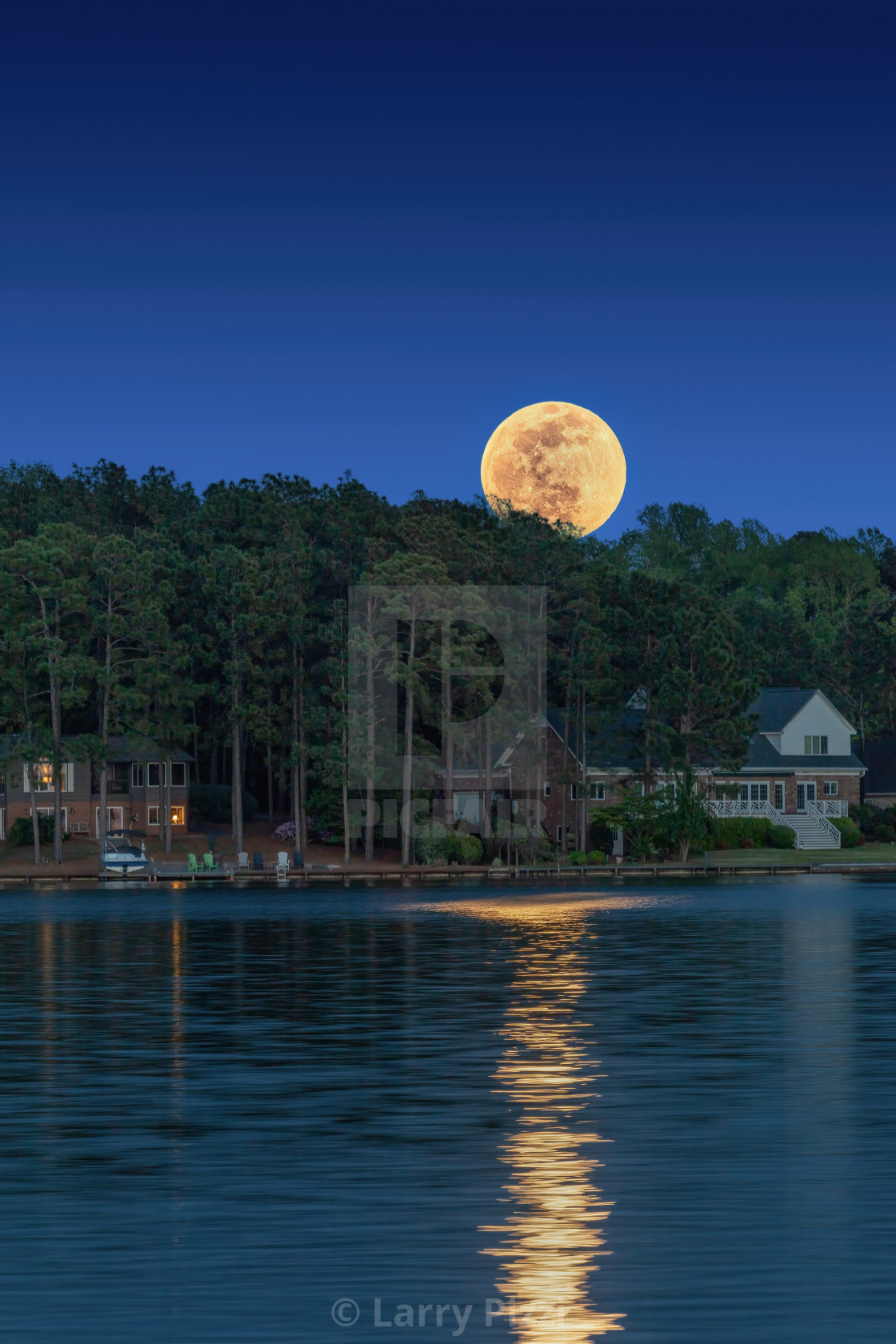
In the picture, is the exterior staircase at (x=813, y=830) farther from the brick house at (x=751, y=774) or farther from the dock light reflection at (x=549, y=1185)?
the dock light reflection at (x=549, y=1185)

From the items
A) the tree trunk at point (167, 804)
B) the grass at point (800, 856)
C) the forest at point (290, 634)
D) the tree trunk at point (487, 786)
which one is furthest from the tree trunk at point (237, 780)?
the grass at point (800, 856)

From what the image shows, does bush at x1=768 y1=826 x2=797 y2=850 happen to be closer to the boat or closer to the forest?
the forest

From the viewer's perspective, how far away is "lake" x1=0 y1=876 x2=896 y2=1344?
Result: 47.1ft

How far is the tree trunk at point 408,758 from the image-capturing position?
10488 cm

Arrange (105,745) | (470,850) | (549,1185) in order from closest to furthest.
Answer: (549,1185) < (470,850) < (105,745)

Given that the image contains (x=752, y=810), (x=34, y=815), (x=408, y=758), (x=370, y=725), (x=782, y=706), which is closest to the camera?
(x=408, y=758)

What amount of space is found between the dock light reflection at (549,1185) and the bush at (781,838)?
253ft

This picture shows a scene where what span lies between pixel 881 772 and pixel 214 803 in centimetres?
4972

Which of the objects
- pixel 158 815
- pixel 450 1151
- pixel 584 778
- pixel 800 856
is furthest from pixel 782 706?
pixel 450 1151

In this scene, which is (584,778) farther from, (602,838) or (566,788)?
(602,838)

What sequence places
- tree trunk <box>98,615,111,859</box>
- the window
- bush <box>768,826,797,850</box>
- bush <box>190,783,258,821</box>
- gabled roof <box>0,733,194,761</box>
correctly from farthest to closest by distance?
bush <box>190,783,258,821</box>
the window
bush <box>768,826,797,850</box>
gabled roof <box>0,733,194,761</box>
tree trunk <box>98,615,111,859</box>

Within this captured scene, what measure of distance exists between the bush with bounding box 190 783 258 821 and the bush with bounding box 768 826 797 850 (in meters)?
37.3

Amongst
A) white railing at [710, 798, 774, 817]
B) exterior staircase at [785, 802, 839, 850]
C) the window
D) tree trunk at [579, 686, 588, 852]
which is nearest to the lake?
tree trunk at [579, 686, 588, 852]

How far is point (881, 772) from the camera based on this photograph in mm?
137375
